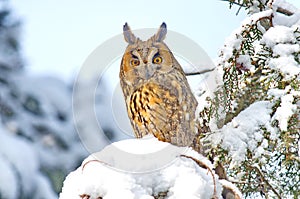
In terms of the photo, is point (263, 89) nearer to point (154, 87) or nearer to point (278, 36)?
point (278, 36)

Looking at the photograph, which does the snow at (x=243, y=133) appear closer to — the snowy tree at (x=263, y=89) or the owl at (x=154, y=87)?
the snowy tree at (x=263, y=89)

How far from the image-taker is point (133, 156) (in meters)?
0.94

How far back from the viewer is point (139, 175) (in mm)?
927

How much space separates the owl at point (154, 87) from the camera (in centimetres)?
199

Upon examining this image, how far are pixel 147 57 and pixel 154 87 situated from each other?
14 cm

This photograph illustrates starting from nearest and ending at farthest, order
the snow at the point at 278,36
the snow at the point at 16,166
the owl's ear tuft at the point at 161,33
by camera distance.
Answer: the snow at the point at 16,166 < the snow at the point at 278,36 < the owl's ear tuft at the point at 161,33

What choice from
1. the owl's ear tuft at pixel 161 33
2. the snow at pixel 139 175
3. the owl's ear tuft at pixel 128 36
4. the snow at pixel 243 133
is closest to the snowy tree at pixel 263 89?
the snow at pixel 243 133

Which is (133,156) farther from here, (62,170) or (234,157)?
(234,157)

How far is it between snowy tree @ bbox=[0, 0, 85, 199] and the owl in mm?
844

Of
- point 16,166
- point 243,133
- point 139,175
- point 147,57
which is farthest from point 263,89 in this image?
point 147,57

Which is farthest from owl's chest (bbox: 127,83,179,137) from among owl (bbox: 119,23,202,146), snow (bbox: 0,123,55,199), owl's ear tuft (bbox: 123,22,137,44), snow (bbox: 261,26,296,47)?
snow (bbox: 0,123,55,199)

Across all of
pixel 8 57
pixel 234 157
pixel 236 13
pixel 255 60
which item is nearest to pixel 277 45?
pixel 255 60

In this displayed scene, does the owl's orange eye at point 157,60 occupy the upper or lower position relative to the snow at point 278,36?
upper

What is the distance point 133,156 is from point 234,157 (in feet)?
1.64
